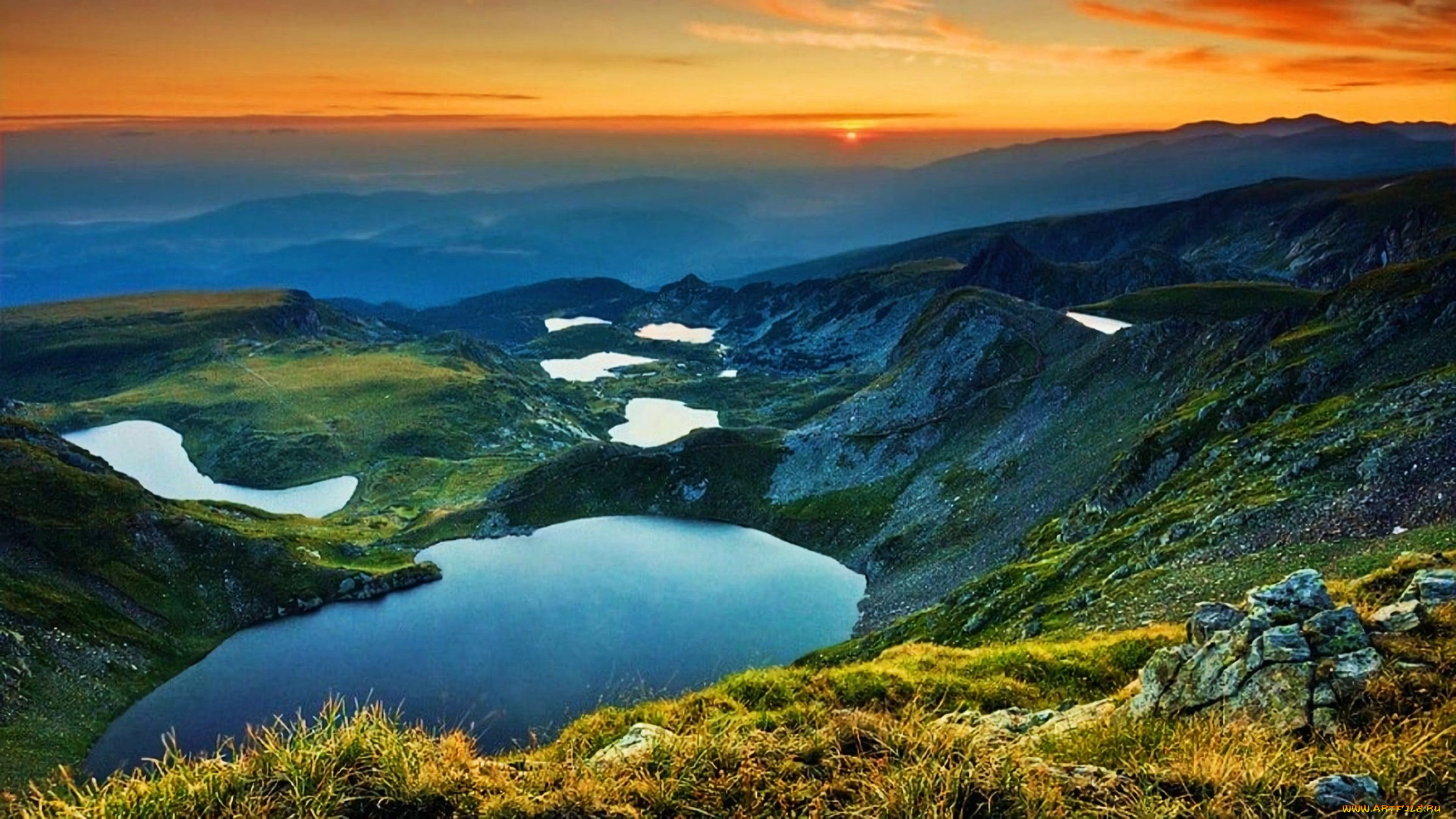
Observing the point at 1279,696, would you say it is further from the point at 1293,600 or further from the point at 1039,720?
the point at 1039,720

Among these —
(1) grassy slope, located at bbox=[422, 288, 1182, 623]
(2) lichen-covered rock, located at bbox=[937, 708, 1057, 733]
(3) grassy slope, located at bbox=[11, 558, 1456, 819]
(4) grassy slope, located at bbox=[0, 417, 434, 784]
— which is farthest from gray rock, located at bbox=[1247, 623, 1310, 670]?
(4) grassy slope, located at bbox=[0, 417, 434, 784]

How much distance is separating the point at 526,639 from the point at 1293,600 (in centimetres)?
7561

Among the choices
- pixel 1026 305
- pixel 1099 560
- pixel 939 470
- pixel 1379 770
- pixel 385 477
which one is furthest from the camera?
pixel 385 477

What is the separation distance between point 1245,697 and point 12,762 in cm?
8113

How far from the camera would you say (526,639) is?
79562 mm

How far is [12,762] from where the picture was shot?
5706 centimetres

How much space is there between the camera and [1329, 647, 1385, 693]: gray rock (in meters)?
12.1

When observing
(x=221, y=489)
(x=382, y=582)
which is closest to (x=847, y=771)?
(x=382, y=582)

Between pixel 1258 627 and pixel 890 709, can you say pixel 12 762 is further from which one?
pixel 1258 627

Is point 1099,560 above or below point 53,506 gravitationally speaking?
above

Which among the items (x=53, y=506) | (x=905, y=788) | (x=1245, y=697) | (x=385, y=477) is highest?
(x=905, y=788)

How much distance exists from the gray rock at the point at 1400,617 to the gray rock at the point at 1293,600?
30.7 inches

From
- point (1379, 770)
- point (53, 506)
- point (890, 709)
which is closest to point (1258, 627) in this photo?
point (1379, 770)

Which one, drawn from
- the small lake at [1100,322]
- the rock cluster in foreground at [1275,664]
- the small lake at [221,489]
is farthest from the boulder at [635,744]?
the small lake at [221,489]
